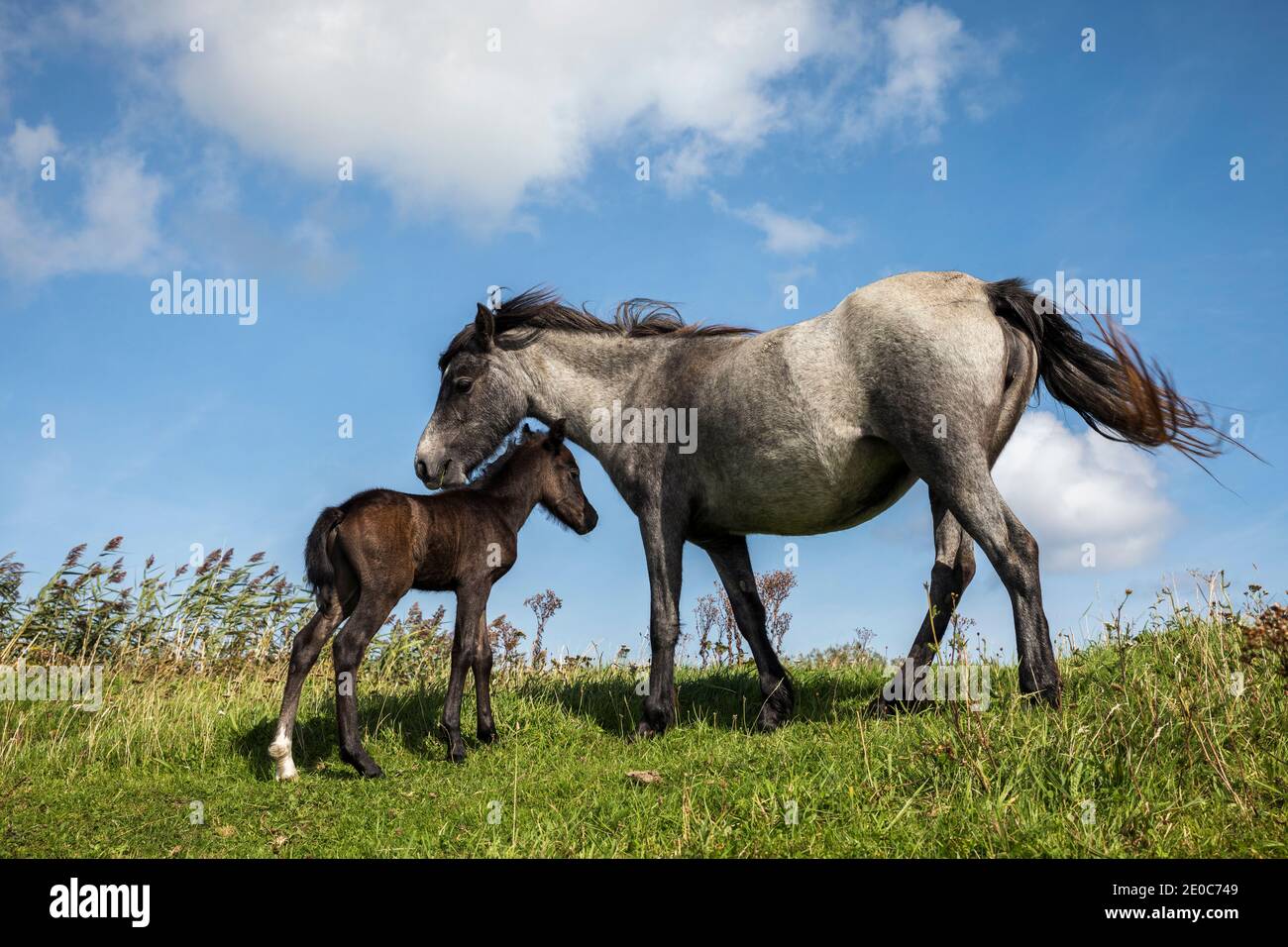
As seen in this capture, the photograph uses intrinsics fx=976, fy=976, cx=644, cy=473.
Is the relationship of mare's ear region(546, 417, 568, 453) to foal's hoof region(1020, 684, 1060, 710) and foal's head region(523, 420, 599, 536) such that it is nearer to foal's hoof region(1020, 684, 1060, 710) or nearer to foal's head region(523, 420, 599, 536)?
foal's head region(523, 420, 599, 536)

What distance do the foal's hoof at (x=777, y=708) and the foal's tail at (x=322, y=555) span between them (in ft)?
11.7

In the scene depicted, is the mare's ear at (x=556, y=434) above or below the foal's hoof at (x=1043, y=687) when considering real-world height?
above

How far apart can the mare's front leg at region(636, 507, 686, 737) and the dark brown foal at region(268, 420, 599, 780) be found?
4.16 ft

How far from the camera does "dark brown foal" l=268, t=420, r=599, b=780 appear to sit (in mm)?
7422

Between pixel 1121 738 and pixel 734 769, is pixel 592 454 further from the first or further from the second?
pixel 1121 738

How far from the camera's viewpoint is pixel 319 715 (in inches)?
354

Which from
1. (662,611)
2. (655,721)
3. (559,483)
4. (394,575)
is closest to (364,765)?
(394,575)

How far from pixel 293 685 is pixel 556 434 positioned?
3.13m

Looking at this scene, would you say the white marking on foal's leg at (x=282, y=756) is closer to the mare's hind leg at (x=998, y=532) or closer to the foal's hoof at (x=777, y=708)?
the foal's hoof at (x=777, y=708)

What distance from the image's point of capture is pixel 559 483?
9.00 meters

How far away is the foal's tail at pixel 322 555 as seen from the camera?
750 cm

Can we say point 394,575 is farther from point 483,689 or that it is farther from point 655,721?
point 655,721

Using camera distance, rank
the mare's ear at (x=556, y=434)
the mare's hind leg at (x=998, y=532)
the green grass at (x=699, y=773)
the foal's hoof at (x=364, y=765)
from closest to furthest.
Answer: the green grass at (x=699, y=773) → the mare's hind leg at (x=998, y=532) → the foal's hoof at (x=364, y=765) → the mare's ear at (x=556, y=434)

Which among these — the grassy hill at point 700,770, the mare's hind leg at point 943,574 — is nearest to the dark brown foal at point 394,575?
the grassy hill at point 700,770
